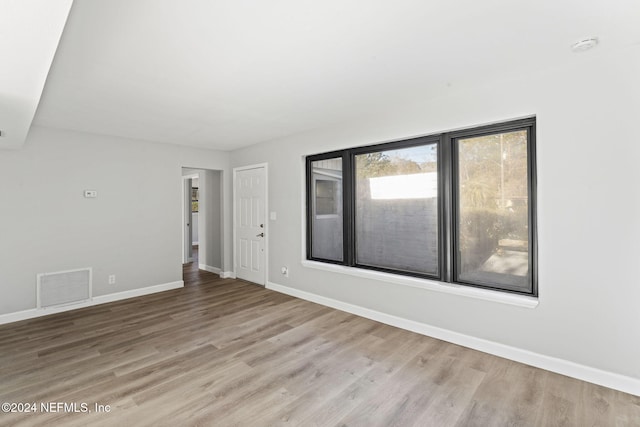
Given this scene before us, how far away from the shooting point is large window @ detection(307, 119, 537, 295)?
2.74 metres

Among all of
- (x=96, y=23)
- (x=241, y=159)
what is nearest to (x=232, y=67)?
(x=96, y=23)

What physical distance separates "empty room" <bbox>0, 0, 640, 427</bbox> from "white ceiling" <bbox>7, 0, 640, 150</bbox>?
2cm

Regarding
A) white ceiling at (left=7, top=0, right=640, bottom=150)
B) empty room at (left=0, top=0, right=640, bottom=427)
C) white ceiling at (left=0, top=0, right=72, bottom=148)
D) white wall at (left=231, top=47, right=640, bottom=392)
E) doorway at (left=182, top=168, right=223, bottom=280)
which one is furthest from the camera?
doorway at (left=182, top=168, right=223, bottom=280)

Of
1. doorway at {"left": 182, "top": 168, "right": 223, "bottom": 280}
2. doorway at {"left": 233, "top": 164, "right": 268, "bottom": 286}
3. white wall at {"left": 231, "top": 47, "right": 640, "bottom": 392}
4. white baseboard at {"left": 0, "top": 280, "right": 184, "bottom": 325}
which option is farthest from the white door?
white wall at {"left": 231, "top": 47, "right": 640, "bottom": 392}

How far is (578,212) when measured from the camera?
238 centimetres

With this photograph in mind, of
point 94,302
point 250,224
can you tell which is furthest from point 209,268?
point 94,302

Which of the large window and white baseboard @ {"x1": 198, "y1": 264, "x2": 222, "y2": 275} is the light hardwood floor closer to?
the large window

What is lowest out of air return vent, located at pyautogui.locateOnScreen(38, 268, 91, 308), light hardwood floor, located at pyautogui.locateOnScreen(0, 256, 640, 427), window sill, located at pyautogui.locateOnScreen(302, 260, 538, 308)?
light hardwood floor, located at pyautogui.locateOnScreen(0, 256, 640, 427)

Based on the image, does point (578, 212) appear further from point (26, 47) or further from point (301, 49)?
point (26, 47)

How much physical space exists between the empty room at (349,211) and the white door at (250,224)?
777mm

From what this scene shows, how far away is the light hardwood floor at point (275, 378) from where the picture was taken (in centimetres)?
198

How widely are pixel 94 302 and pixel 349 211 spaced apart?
3798 millimetres

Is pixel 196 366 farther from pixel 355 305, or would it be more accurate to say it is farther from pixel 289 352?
pixel 355 305

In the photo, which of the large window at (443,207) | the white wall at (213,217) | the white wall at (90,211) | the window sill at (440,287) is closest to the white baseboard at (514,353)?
the window sill at (440,287)
